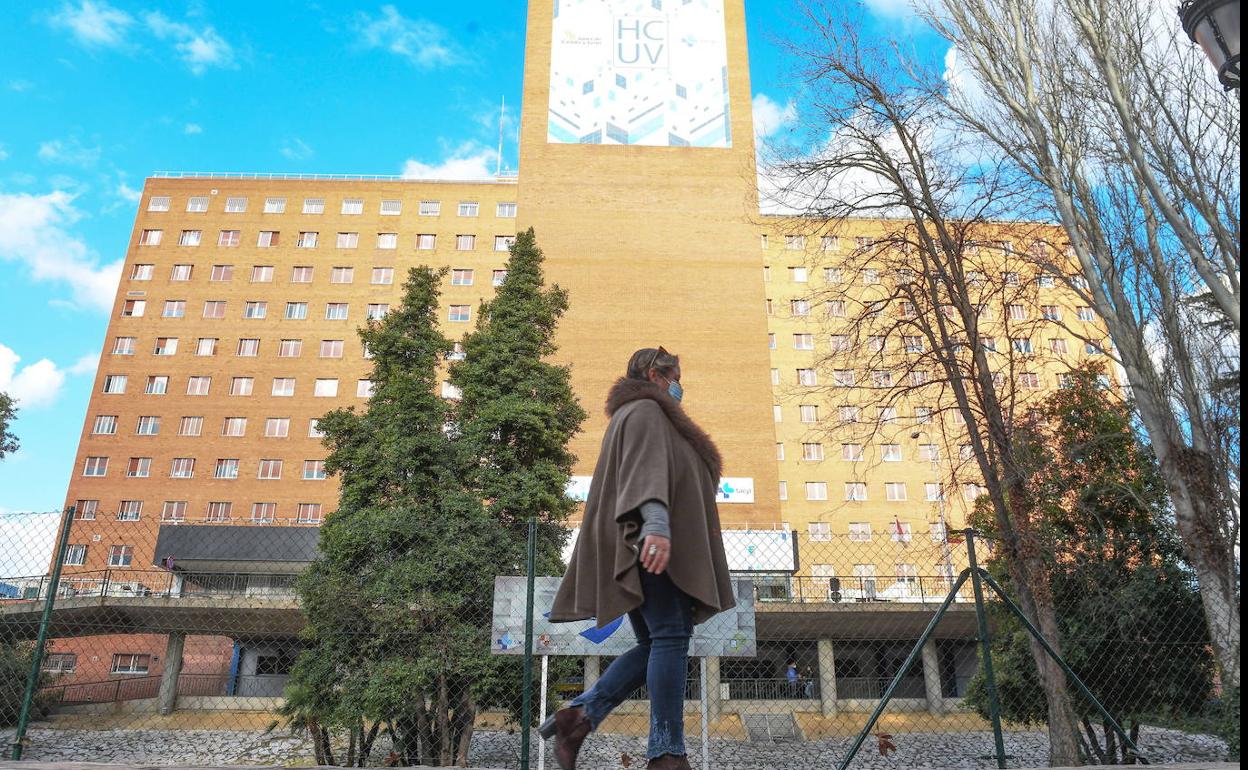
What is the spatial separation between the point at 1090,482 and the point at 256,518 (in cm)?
4278

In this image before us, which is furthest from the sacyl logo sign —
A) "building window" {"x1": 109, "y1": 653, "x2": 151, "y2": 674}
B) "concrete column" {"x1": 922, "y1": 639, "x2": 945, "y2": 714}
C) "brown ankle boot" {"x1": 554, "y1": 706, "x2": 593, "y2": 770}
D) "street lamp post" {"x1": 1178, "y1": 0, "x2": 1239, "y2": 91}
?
"brown ankle boot" {"x1": 554, "y1": 706, "x2": 593, "y2": 770}

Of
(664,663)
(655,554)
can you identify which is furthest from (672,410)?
(664,663)

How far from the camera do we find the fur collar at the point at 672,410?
340cm

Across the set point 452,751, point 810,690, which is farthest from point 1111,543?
point 810,690

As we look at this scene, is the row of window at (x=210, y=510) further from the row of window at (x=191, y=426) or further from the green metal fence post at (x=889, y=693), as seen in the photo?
the green metal fence post at (x=889, y=693)

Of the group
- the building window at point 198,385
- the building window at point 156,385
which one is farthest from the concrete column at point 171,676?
the building window at point 156,385

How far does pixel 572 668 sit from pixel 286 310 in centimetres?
4375

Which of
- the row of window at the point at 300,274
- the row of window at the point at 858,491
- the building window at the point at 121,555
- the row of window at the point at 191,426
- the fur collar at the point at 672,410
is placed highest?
the row of window at the point at 300,274

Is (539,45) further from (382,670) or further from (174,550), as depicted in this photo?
(382,670)

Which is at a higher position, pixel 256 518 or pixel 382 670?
pixel 256 518

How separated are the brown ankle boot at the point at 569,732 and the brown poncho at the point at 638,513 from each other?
383 mm

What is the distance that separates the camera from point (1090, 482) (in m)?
15.0

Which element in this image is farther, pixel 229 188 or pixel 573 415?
pixel 229 188

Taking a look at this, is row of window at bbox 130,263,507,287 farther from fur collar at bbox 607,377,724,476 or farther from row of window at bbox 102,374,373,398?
fur collar at bbox 607,377,724,476
